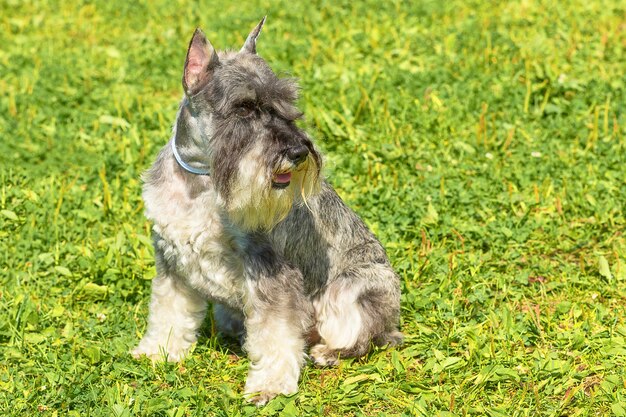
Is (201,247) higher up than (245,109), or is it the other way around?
(245,109)

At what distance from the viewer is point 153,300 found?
5465 millimetres

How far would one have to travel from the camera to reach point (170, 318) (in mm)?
5434

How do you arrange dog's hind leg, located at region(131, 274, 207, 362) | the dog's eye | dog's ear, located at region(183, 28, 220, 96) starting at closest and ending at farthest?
the dog's eye, dog's ear, located at region(183, 28, 220, 96), dog's hind leg, located at region(131, 274, 207, 362)

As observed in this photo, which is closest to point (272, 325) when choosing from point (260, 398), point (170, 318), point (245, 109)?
point (260, 398)

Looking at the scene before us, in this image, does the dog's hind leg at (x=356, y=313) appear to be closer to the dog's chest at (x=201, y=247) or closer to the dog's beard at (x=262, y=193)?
the dog's chest at (x=201, y=247)

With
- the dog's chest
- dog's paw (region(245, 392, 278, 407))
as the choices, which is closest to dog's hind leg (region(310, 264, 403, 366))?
dog's paw (region(245, 392, 278, 407))

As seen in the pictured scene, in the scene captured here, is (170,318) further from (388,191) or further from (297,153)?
(388,191)

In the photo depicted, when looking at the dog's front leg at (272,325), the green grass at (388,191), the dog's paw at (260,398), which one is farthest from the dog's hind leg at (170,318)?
the dog's paw at (260,398)

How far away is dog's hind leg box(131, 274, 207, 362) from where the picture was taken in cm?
541

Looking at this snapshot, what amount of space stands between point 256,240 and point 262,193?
0.47m

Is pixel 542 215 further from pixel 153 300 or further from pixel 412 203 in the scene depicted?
pixel 153 300

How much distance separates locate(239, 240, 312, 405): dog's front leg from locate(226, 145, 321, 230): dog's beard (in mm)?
296

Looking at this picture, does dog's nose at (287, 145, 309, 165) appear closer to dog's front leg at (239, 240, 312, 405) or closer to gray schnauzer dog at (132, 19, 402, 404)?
gray schnauzer dog at (132, 19, 402, 404)

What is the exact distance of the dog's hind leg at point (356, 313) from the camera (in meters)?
5.43
